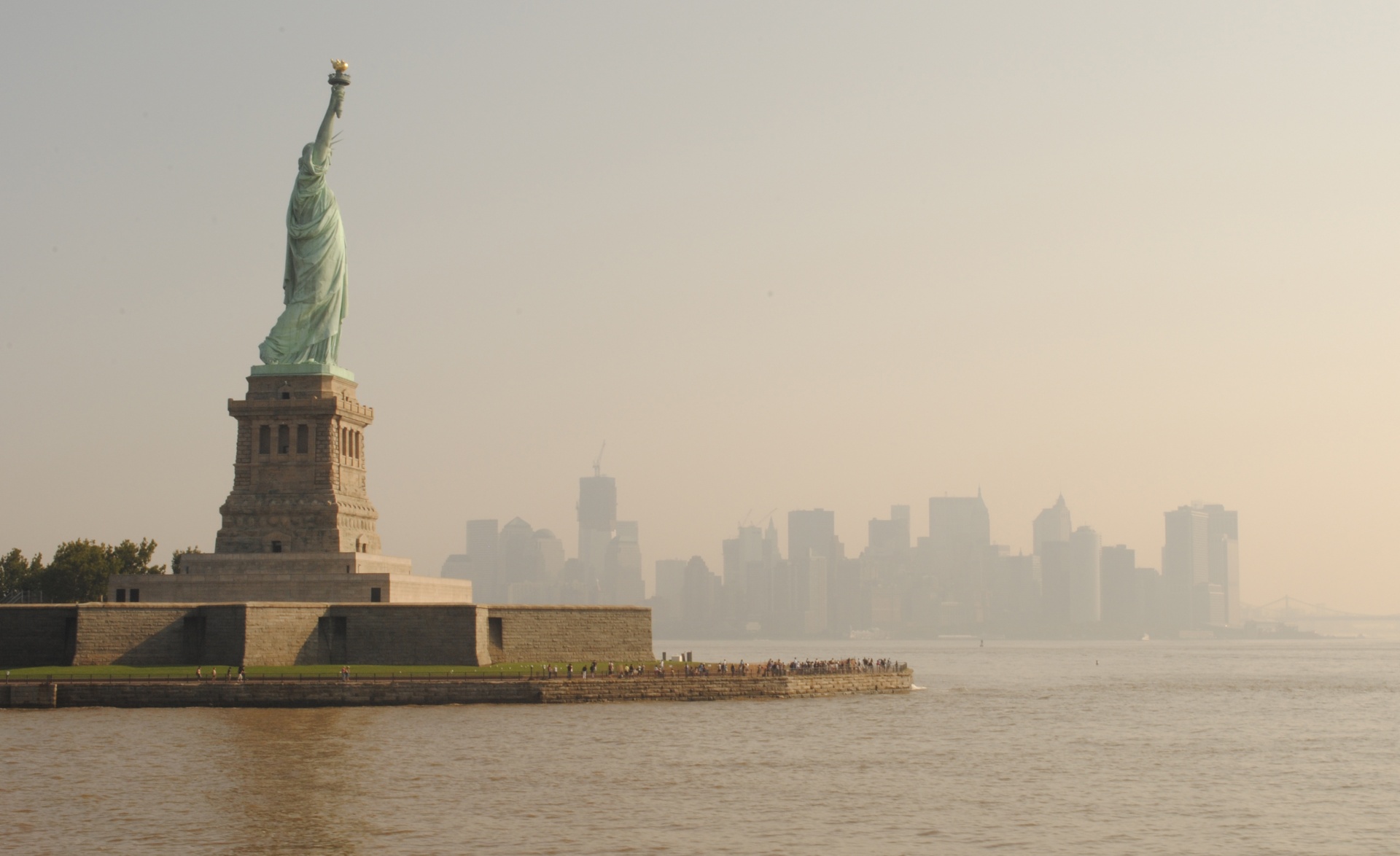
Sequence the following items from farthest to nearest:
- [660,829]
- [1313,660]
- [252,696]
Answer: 1. [1313,660]
2. [252,696]
3. [660,829]

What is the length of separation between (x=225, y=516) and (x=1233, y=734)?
42.4m

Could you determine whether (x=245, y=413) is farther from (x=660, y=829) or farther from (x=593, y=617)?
(x=660, y=829)

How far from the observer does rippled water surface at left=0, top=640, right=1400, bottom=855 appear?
36.2 metres

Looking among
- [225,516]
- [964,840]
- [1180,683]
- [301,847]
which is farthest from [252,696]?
[1180,683]

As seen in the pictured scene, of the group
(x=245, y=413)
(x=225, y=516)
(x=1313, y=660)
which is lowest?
(x=1313, y=660)

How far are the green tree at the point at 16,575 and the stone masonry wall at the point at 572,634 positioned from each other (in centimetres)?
3855

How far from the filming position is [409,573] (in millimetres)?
77125

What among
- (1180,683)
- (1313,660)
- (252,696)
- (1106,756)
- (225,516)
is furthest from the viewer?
(1313,660)

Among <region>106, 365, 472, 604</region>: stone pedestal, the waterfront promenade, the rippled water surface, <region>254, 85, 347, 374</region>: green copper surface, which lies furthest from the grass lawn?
<region>254, 85, 347, 374</region>: green copper surface

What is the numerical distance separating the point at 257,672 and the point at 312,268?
20.3 m

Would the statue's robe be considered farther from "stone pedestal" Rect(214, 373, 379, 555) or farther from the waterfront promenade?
the waterfront promenade

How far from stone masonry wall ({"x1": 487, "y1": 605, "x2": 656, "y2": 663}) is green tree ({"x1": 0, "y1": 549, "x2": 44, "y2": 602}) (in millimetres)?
38554

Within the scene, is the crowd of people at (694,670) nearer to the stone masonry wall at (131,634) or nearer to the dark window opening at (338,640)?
the dark window opening at (338,640)

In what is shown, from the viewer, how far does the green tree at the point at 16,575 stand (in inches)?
3809
